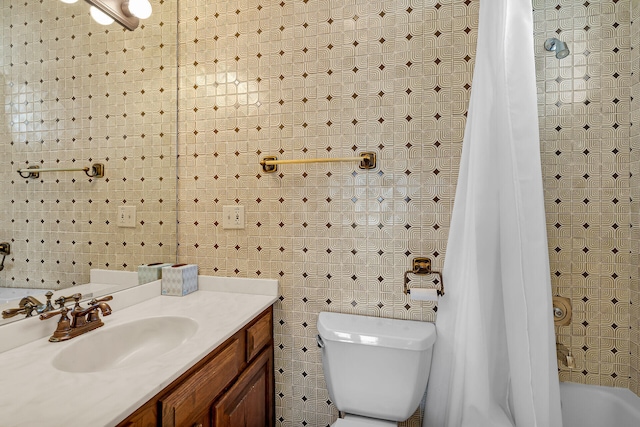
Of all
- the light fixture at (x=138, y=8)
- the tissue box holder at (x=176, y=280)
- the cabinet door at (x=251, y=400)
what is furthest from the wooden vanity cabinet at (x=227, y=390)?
the light fixture at (x=138, y=8)

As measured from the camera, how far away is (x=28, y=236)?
0.97 metres

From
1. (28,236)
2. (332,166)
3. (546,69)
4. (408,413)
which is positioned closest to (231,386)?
(408,413)

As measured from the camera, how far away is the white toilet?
1.13 m

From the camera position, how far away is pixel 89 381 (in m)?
0.71

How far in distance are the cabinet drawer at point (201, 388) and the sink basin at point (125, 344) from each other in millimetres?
167

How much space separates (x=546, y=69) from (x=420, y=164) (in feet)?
1.96

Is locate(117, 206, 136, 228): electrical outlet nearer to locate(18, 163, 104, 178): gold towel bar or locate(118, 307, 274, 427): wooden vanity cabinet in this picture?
locate(18, 163, 104, 178): gold towel bar

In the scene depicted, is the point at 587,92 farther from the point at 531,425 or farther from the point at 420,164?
the point at 531,425

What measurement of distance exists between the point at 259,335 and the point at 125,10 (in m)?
1.52

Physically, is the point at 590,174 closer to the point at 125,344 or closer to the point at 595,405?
the point at 595,405

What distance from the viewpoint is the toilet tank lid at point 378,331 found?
1.13 meters

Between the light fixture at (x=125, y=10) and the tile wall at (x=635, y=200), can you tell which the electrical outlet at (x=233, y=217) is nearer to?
the light fixture at (x=125, y=10)

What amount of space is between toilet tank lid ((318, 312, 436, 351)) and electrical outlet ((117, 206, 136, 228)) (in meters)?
0.93

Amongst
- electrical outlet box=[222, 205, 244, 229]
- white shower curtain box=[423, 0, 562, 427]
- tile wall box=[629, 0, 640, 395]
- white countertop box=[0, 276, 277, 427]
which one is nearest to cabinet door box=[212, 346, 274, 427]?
white countertop box=[0, 276, 277, 427]
